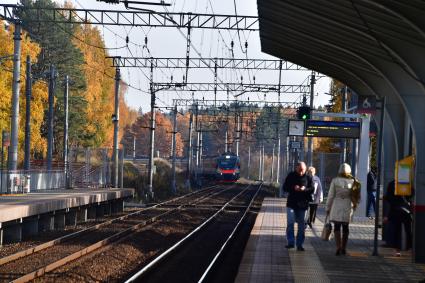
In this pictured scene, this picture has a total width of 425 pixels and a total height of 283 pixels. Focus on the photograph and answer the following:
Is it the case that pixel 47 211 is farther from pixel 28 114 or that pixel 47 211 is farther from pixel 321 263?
pixel 28 114

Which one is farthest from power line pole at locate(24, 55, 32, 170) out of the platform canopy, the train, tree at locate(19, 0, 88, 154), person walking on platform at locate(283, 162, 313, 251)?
the train

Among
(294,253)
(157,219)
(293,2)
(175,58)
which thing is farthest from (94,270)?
(175,58)

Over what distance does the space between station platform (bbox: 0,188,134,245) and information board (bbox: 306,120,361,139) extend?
7479 mm

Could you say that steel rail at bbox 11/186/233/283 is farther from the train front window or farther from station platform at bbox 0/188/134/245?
the train front window

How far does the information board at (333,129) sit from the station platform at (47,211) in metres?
7.48

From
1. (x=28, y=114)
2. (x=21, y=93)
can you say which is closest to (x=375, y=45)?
(x=28, y=114)

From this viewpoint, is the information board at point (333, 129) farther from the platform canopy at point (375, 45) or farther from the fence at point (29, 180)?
the fence at point (29, 180)

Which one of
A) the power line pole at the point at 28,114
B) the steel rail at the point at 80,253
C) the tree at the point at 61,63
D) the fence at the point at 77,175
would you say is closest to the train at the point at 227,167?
the tree at the point at 61,63

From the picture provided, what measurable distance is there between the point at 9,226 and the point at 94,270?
6634 millimetres

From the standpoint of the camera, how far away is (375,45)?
1659cm

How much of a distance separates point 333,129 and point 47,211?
27.6 ft

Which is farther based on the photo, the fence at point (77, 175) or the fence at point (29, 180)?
the fence at point (77, 175)

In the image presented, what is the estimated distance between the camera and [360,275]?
15.3 m

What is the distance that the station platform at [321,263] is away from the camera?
48.6ft
